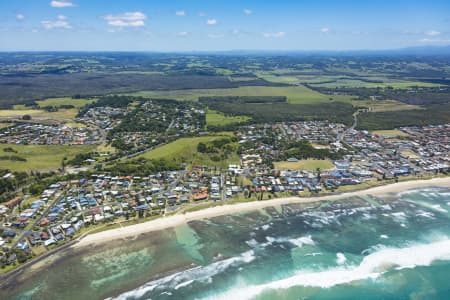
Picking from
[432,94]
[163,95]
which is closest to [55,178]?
[163,95]

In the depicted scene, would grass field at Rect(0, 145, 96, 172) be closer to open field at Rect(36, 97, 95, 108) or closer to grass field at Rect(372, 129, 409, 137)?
open field at Rect(36, 97, 95, 108)

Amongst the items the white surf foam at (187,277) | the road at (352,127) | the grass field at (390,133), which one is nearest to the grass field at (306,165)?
the road at (352,127)

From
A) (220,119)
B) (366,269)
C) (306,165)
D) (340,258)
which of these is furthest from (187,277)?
(220,119)

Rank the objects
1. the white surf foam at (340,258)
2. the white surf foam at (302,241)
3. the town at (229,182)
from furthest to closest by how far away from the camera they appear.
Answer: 1. the town at (229,182)
2. the white surf foam at (302,241)
3. the white surf foam at (340,258)

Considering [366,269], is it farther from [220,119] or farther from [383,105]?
[383,105]

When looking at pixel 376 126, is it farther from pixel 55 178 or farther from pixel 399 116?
pixel 55 178

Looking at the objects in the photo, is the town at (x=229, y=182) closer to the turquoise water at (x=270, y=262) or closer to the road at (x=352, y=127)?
the road at (x=352, y=127)
